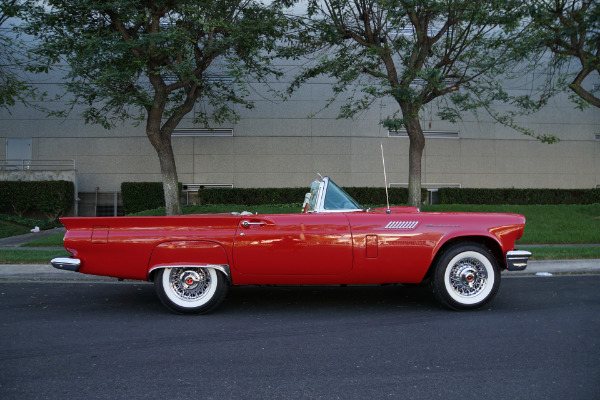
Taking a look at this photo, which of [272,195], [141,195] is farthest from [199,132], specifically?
[272,195]

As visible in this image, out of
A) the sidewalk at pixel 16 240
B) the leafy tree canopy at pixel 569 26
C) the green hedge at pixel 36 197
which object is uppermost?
the leafy tree canopy at pixel 569 26

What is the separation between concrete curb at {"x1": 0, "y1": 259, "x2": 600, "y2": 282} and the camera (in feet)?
24.9

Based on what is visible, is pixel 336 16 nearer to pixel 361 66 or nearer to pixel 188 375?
pixel 361 66

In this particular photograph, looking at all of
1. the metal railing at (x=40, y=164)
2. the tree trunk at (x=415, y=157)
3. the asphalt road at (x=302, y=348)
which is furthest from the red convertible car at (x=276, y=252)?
the metal railing at (x=40, y=164)

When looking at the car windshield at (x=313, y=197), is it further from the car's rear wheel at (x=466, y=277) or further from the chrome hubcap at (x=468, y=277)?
the chrome hubcap at (x=468, y=277)

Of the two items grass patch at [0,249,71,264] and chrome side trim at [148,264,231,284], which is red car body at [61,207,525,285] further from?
grass patch at [0,249,71,264]

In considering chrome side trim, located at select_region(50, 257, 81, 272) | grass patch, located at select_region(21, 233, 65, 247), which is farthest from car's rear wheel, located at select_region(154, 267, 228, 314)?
grass patch, located at select_region(21, 233, 65, 247)

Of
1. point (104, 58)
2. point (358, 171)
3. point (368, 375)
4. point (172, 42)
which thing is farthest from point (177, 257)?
point (358, 171)

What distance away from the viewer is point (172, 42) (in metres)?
11.4

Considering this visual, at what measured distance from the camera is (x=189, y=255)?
507cm

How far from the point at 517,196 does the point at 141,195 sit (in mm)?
14484

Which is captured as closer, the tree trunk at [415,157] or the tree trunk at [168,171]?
the tree trunk at [415,157]

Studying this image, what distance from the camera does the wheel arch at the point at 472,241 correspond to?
5.37m

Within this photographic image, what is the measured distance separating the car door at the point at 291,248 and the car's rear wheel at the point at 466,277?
103cm
